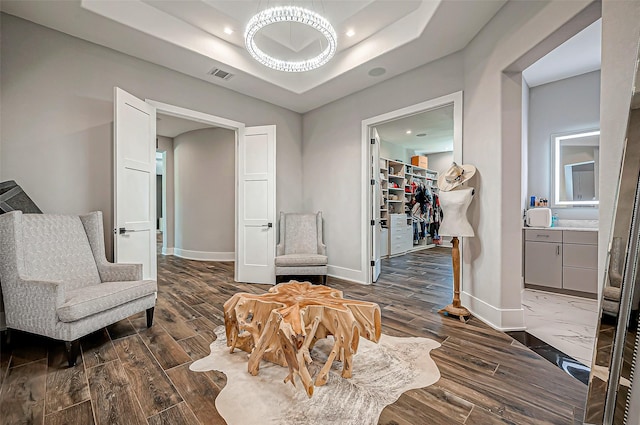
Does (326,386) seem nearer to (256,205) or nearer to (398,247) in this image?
(256,205)

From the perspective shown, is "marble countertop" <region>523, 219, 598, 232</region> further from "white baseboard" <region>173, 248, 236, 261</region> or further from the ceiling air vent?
"white baseboard" <region>173, 248, 236, 261</region>

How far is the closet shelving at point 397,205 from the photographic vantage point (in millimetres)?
6449

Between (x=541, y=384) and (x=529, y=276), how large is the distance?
2.59m

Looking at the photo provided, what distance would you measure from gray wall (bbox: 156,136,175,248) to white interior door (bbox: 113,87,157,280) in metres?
3.81

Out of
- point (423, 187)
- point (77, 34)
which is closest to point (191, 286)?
point (77, 34)

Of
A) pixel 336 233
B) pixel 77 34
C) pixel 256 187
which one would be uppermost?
pixel 77 34

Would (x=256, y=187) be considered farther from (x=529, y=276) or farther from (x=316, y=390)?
(x=529, y=276)

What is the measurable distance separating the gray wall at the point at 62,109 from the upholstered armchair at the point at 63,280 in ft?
1.55

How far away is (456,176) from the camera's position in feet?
8.95

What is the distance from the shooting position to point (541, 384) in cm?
167

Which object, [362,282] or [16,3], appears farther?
[362,282]

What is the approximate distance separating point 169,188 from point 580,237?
26.1 feet

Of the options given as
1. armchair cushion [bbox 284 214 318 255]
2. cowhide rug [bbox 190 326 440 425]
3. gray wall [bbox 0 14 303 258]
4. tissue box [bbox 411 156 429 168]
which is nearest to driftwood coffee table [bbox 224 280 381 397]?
cowhide rug [bbox 190 326 440 425]

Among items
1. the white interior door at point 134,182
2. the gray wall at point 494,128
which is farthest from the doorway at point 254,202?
the gray wall at point 494,128
